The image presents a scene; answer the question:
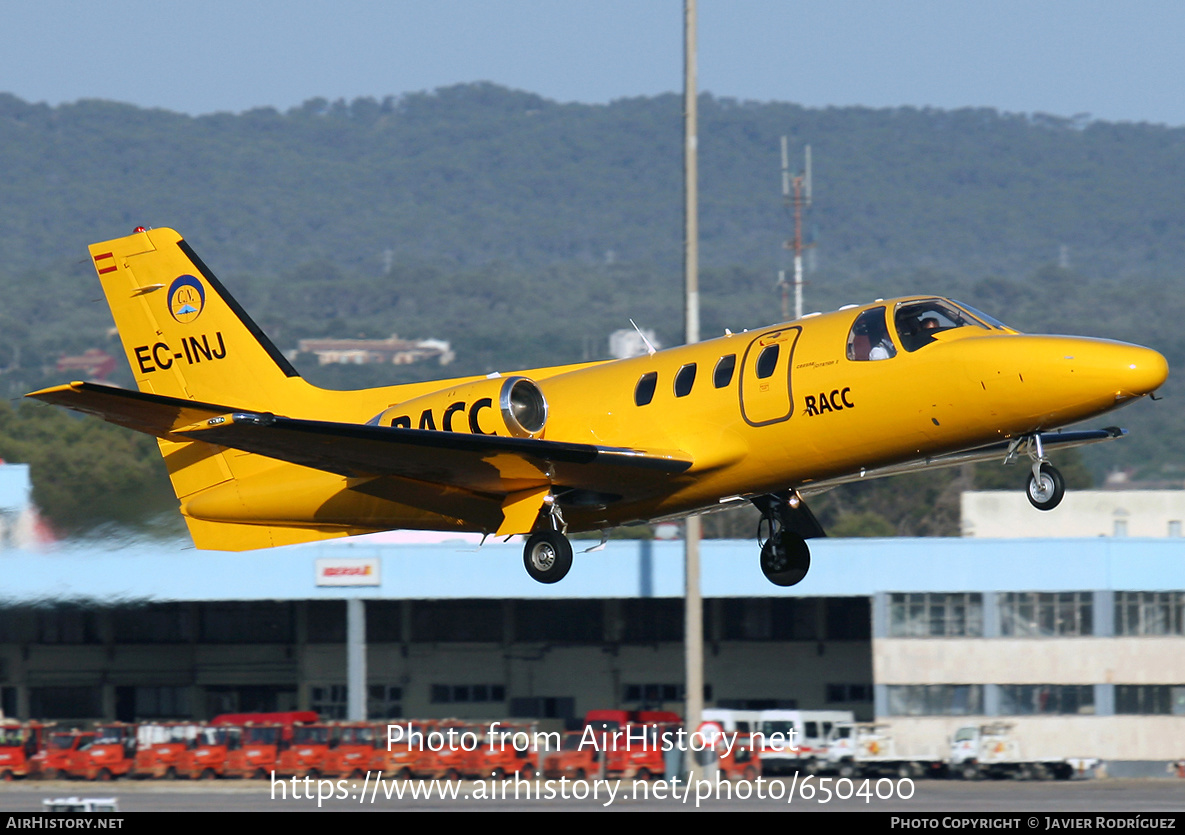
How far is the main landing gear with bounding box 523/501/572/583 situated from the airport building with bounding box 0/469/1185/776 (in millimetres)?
17202

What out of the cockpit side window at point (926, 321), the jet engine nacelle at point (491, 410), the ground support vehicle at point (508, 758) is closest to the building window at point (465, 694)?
the ground support vehicle at point (508, 758)

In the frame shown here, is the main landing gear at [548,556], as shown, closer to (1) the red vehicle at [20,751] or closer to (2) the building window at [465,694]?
(1) the red vehicle at [20,751]

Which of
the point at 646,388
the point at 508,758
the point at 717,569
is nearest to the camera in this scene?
the point at 646,388

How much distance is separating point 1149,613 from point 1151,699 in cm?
233

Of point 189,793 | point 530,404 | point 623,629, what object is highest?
point 530,404

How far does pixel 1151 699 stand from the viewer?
140 ft

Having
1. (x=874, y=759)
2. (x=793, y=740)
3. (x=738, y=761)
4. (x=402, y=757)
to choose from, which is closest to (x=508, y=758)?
(x=402, y=757)

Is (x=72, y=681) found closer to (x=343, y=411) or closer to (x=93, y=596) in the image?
(x=93, y=596)

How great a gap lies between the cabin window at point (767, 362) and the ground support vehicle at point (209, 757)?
25560mm

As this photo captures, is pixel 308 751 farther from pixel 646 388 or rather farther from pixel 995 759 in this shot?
pixel 646 388

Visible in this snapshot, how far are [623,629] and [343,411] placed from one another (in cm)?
3107

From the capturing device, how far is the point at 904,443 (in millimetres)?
18281
